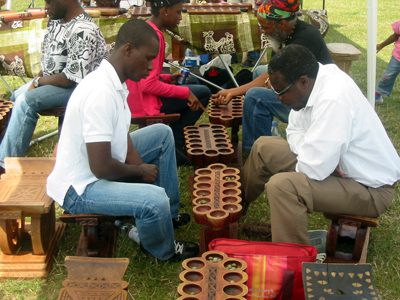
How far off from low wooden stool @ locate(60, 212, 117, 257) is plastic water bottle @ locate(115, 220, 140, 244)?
0.05m

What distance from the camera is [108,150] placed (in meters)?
2.43

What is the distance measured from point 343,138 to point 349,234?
81 cm

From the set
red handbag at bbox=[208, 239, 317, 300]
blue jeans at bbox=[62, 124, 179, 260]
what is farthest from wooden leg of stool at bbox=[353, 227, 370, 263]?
blue jeans at bbox=[62, 124, 179, 260]

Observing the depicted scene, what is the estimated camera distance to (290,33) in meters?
3.67

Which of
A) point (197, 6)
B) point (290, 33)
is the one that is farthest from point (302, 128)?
point (197, 6)

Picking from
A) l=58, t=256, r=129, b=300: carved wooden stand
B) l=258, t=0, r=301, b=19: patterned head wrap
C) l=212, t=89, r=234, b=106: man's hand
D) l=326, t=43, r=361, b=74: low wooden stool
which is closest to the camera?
l=58, t=256, r=129, b=300: carved wooden stand

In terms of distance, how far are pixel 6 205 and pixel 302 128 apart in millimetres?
1998

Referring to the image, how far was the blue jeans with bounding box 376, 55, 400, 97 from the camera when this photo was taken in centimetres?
573

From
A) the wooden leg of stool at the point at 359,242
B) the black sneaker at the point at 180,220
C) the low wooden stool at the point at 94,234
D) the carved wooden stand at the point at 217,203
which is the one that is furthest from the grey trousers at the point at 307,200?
the low wooden stool at the point at 94,234

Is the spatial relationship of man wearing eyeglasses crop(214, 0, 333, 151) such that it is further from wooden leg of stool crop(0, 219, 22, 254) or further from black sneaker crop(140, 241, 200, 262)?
wooden leg of stool crop(0, 219, 22, 254)

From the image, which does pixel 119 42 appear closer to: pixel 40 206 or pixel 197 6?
pixel 40 206

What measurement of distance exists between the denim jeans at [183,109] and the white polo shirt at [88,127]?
1.52 metres

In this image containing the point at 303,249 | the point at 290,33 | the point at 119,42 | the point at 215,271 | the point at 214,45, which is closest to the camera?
the point at 215,271

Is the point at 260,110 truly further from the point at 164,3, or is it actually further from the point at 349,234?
the point at 349,234
